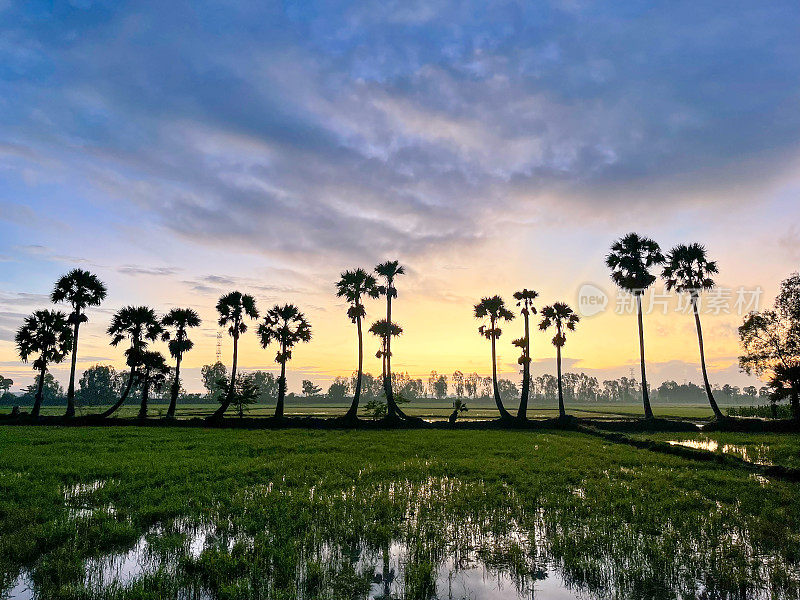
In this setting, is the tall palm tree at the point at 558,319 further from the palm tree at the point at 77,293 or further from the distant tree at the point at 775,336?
the palm tree at the point at 77,293

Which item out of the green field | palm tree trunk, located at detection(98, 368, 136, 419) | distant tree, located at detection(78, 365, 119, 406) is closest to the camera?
the green field

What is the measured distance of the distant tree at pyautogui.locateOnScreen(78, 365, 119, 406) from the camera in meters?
143

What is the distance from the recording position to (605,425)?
41.0m

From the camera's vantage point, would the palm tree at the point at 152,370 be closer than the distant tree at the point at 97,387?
Yes

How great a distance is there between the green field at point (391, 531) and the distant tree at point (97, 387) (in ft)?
489

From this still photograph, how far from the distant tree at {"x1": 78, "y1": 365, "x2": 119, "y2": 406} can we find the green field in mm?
148979

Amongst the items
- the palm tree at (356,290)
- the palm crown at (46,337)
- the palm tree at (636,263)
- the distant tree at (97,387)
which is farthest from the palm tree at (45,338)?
the distant tree at (97,387)

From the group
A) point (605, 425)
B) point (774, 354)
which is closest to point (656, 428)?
point (605, 425)

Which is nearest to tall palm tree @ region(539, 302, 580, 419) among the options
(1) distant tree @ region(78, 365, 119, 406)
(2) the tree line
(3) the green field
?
(2) the tree line

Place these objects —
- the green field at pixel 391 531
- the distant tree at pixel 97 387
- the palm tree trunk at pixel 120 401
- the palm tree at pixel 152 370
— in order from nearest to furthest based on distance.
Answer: the green field at pixel 391 531 → the palm tree trunk at pixel 120 401 → the palm tree at pixel 152 370 → the distant tree at pixel 97 387

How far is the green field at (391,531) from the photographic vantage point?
24.0 feet

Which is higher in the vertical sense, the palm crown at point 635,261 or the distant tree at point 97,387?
the palm crown at point 635,261

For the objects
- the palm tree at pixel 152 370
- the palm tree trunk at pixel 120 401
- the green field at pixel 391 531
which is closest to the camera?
the green field at pixel 391 531

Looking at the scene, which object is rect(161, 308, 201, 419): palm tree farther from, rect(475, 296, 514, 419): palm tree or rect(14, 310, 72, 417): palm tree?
rect(475, 296, 514, 419): palm tree
